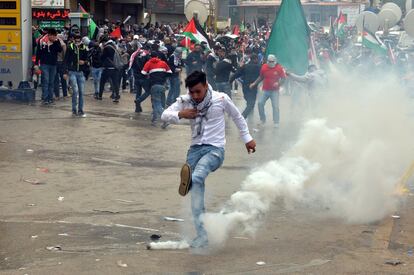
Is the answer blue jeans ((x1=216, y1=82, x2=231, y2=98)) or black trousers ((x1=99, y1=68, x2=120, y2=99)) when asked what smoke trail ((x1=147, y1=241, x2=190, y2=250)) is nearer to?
blue jeans ((x1=216, y1=82, x2=231, y2=98))

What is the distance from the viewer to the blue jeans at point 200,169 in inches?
283

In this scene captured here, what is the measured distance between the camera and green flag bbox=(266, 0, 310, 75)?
17.6m

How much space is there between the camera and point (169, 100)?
20562mm

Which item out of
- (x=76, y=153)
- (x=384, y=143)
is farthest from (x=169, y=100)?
(x=384, y=143)

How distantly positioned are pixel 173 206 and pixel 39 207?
55.7 inches

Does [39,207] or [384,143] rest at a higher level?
[384,143]

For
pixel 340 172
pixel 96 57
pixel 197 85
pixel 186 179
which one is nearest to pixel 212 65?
pixel 96 57

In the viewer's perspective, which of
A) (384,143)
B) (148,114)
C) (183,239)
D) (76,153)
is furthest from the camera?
(148,114)

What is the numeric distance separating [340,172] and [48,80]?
35.9 ft

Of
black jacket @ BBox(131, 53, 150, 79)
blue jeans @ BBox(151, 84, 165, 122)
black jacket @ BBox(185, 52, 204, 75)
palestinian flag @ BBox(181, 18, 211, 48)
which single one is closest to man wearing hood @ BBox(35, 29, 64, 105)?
black jacket @ BBox(131, 53, 150, 79)

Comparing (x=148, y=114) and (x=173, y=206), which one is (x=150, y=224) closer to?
(x=173, y=206)

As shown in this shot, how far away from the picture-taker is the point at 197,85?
7219 millimetres

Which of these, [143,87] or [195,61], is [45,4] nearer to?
[195,61]

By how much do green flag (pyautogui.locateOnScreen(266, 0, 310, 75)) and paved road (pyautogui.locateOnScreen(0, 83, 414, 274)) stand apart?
392 centimetres
